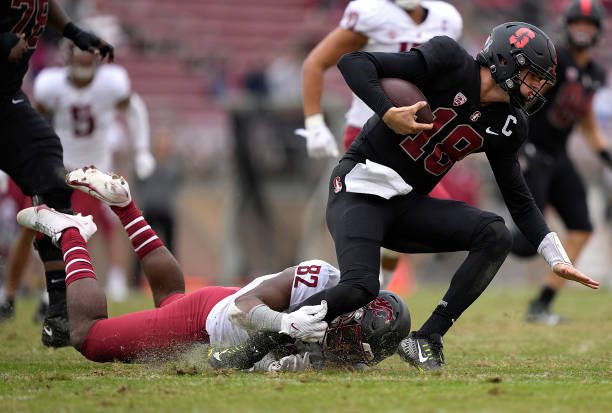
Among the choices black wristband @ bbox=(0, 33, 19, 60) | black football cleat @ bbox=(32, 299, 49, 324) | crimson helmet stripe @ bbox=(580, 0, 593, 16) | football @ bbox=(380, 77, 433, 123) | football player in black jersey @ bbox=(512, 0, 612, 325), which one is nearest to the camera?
football @ bbox=(380, 77, 433, 123)

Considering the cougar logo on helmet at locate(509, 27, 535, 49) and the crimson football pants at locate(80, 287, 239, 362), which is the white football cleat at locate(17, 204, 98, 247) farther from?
the cougar logo on helmet at locate(509, 27, 535, 49)

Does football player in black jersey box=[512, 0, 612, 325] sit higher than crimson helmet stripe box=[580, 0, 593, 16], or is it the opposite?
crimson helmet stripe box=[580, 0, 593, 16]

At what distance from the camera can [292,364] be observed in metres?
4.95

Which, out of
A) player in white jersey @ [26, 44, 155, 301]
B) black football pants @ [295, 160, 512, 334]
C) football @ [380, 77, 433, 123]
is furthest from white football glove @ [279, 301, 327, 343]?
player in white jersey @ [26, 44, 155, 301]

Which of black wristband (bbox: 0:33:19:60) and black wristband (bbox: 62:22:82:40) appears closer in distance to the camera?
black wristband (bbox: 0:33:19:60)

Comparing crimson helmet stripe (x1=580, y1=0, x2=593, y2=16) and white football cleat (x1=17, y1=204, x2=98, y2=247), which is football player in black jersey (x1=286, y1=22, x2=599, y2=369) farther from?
crimson helmet stripe (x1=580, y1=0, x2=593, y2=16)

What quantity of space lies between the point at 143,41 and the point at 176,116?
172 centimetres

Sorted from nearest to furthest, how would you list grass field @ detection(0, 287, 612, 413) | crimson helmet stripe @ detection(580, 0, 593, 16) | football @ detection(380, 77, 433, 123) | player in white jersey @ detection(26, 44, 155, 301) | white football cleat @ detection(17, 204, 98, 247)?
grass field @ detection(0, 287, 612, 413)
football @ detection(380, 77, 433, 123)
white football cleat @ detection(17, 204, 98, 247)
crimson helmet stripe @ detection(580, 0, 593, 16)
player in white jersey @ detection(26, 44, 155, 301)

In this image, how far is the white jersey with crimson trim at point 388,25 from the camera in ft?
22.0

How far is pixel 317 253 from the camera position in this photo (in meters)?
13.0

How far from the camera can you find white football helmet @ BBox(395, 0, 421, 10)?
676 cm

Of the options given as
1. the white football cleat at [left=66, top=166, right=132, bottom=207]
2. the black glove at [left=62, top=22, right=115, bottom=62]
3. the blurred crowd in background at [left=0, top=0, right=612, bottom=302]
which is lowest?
the blurred crowd in background at [left=0, top=0, right=612, bottom=302]

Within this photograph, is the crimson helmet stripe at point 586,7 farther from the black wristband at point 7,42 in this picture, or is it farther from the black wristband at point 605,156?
the black wristband at point 7,42

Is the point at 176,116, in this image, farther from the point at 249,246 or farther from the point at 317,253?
the point at 317,253
